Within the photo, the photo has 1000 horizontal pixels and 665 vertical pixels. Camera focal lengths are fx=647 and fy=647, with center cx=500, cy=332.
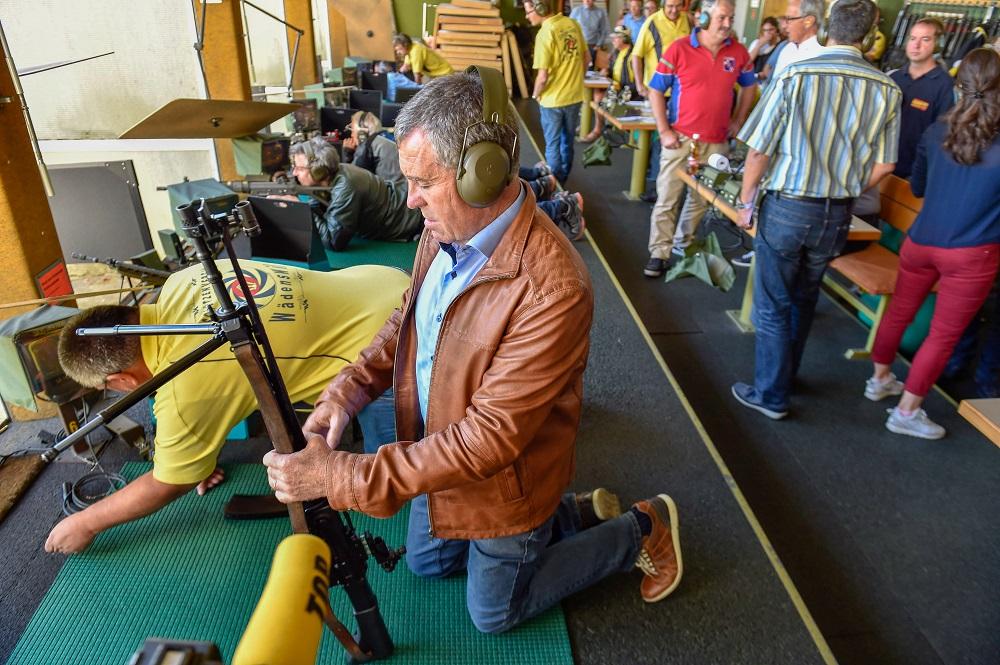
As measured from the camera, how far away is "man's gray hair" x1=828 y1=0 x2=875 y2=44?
271 centimetres

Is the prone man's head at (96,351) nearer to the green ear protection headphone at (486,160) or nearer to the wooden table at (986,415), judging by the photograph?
the green ear protection headphone at (486,160)

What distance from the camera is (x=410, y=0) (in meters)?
12.0

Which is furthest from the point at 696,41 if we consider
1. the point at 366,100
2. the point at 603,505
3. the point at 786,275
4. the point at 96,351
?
the point at 96,351

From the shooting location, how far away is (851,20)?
274 cm

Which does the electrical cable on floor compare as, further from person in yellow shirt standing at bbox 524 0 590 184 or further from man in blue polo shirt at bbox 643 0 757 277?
person in yellow shirt standing at bbox 524 0 590 184

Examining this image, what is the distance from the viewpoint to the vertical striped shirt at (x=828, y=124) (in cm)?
278

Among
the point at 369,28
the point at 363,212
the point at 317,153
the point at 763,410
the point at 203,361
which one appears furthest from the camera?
the point at 369,28

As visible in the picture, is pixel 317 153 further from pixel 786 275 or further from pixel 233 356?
pixel 786 275

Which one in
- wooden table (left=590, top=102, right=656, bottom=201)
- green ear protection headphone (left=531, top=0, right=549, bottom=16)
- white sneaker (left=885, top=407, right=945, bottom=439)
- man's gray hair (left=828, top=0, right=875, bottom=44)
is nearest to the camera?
man's gray hair (left=828, top=0, right=875, bottom=44)

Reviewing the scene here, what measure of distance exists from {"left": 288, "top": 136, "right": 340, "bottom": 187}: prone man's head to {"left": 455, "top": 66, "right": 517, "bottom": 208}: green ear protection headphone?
295cm

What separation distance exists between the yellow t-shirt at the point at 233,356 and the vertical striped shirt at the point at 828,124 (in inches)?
71.1

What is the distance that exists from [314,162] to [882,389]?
3593 millimetres

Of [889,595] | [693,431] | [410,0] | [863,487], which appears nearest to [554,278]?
[693,431]

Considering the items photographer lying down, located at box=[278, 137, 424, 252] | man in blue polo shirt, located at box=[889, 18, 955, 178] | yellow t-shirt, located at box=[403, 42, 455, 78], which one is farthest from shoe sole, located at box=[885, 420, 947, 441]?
yellow t-shirt, located at box=[403, 42, 455, 78]
